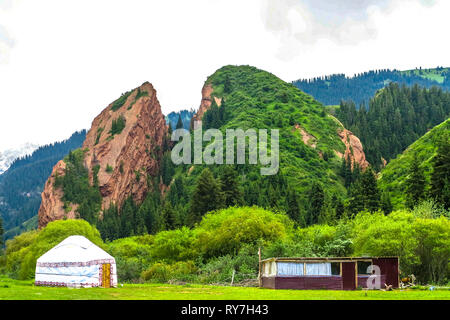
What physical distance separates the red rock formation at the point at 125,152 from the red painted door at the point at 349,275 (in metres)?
88.1

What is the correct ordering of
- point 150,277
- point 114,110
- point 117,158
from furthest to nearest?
point 114,110 → point 117,158 → point 150,277

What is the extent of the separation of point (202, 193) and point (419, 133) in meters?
96.3

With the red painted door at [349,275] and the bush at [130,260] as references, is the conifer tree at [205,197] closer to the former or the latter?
the bush at [130,260]

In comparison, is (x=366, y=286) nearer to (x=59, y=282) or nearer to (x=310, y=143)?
A: (x=59, y=282)

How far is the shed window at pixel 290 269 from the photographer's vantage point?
113 ft

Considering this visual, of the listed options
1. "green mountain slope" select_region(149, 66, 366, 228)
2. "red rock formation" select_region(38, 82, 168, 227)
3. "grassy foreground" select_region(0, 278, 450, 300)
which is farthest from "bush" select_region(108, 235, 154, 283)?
"red rock formation" select_region(38, 82, 168, 227)

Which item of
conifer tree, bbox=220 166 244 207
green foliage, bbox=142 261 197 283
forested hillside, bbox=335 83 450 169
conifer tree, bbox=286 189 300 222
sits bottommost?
green foliage, bbox=142 261 197 283

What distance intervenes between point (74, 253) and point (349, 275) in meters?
19.3

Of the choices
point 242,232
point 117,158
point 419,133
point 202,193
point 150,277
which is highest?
point 419,133
